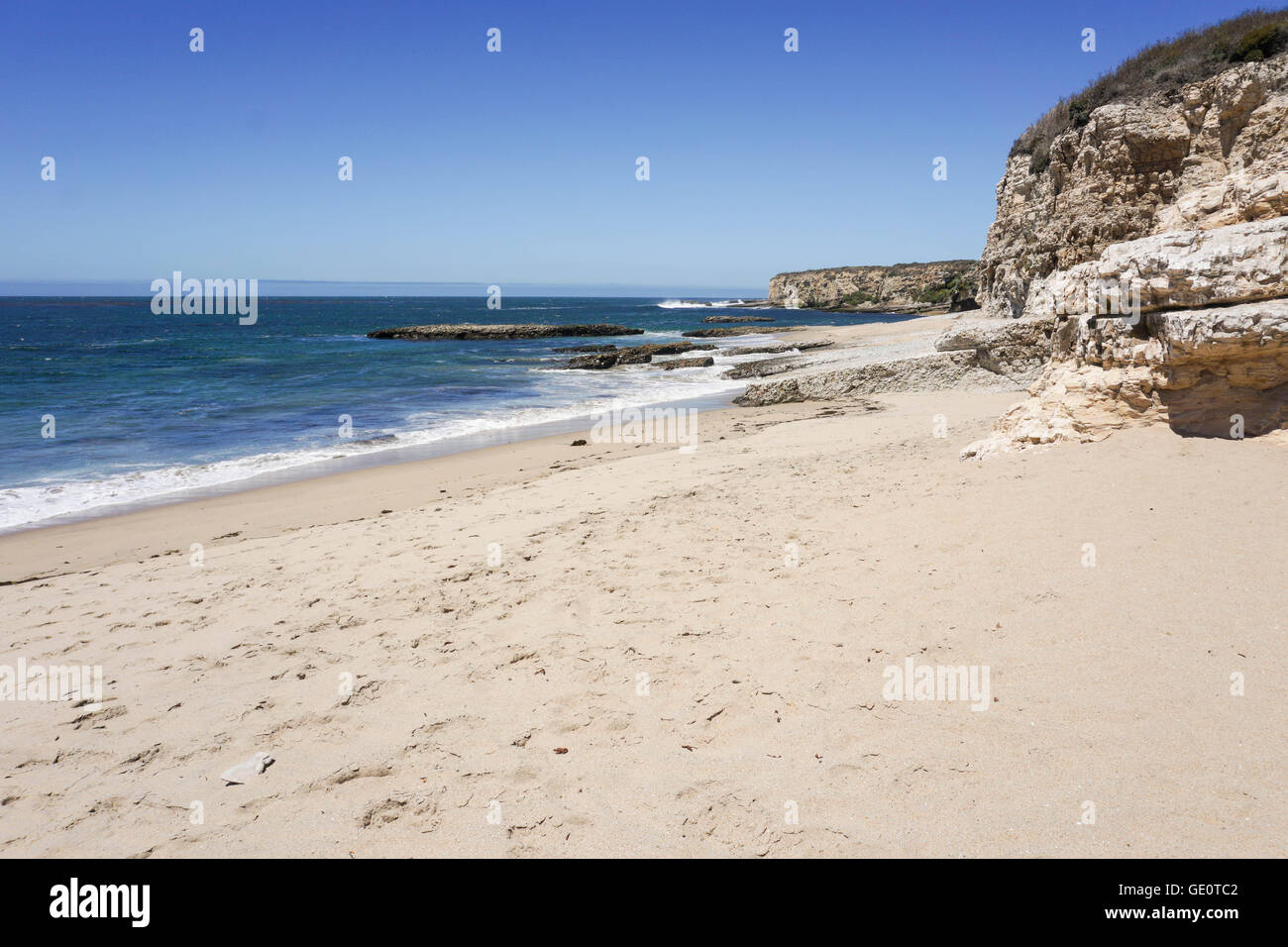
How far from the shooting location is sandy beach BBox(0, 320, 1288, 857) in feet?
9.23

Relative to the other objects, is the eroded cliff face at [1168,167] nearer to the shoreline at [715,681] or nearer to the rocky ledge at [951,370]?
the shoreline at [715,681]

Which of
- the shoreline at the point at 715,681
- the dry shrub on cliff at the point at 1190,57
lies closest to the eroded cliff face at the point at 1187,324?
the shoreline at the point at 715,681

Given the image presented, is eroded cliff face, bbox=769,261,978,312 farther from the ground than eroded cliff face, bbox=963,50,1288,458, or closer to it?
farther from the ground

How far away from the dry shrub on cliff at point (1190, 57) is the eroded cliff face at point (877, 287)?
157ft

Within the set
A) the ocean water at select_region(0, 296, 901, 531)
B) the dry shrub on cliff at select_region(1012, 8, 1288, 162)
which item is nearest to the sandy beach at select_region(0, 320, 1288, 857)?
the ocean water at select_region(0, 296, 901, 531)

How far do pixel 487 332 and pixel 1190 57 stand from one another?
4390cm

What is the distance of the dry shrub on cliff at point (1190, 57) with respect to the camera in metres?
15.6

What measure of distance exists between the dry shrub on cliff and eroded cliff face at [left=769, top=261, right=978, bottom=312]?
157 feet

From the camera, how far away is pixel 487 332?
5309 cm

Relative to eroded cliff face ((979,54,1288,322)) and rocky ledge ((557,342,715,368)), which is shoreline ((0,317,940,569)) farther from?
rocky ledge ((557,342,715,368))
